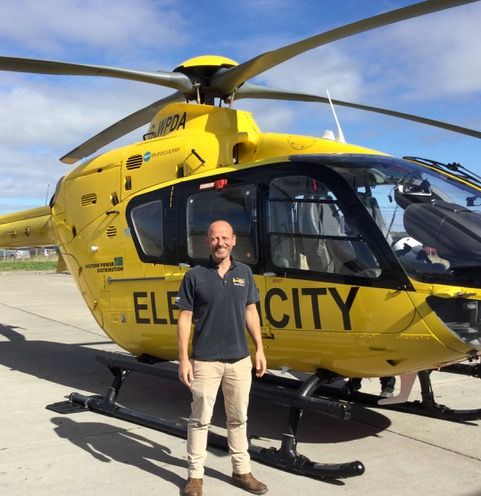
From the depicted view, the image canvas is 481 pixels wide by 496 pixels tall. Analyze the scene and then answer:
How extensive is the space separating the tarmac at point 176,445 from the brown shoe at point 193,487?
17 centimetres

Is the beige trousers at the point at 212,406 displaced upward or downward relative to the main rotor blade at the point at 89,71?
downward

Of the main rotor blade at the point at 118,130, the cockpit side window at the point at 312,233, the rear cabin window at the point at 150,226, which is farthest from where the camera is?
the main rotor blade at the point at 118,130

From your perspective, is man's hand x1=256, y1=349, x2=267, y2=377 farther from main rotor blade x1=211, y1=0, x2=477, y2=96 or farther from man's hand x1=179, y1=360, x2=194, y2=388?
main rotor blade x1=211, y1=0, x2=477, y2=96

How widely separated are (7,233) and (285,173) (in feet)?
19.5

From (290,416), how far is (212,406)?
0.97m

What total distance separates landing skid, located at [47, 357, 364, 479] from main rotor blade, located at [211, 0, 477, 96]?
2.72 metres

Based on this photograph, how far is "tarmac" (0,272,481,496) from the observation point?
165 inches

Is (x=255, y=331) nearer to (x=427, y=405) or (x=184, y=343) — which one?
(x=184, y=343)

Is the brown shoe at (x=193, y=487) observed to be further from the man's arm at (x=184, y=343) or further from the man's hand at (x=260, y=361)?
the man's hand at (x=260, y=361)

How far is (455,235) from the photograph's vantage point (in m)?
4.29

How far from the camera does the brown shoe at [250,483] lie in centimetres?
401

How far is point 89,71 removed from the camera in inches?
225

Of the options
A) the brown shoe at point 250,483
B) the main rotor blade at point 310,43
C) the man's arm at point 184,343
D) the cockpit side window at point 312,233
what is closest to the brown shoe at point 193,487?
the brown shoe at point 250,483

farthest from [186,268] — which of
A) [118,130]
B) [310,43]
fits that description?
[118,130]
